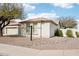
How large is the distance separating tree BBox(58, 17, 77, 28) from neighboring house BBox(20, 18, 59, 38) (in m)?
0.39

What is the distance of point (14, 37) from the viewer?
44.4 ft

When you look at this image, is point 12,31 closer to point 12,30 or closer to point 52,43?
point 12,30

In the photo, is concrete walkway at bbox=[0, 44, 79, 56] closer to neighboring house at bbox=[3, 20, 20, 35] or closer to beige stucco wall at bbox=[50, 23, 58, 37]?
neighboring house at bbox=[3, 20, 20, 35]

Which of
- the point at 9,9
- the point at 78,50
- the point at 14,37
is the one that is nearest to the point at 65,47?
the point at 78,50

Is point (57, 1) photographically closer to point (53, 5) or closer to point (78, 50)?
point (53, 5)

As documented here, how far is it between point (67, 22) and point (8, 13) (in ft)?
10.8

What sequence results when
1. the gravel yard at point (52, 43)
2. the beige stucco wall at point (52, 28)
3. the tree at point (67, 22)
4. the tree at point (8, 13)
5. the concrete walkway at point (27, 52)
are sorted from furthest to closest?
the tree at point (8, 13) < the beige stucco wall at point (52, 28) < the gravel yard at point (52, 43) < the tree at point (67, 22) < the concrete walkway at point (27, 52)

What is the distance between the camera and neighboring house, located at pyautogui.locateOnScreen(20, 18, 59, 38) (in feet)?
43.7

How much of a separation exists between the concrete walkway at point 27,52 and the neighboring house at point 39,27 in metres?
0.86

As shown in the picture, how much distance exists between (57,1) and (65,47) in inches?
95.9

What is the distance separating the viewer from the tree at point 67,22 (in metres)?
12.8

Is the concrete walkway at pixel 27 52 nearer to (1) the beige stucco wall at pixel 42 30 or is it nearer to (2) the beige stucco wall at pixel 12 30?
(2) the beige stucco wall at pixel 12 30

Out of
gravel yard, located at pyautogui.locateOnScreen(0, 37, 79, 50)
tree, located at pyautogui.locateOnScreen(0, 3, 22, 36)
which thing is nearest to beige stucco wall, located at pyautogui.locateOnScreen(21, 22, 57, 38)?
gravel yard, located at pyautogui.locateOnScreen(0, 37, 79, 50)

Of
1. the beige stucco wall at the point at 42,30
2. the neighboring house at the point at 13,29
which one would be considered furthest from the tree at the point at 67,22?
the neighboring house at the point at 13,29
